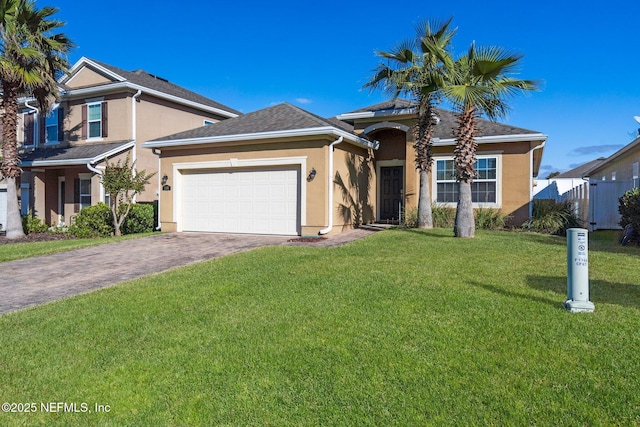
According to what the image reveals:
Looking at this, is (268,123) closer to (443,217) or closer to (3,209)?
(443,217)

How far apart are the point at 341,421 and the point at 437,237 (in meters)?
8.78

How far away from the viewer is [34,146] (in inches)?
742

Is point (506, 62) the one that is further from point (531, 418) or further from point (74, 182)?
point (74, 182)

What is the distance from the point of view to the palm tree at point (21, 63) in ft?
42.1

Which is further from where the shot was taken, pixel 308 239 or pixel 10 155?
pixel 10 155

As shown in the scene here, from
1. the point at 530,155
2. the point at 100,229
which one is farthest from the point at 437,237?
the point at 100,229

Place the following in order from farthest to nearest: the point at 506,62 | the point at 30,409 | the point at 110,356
A: the point at 506,62 → the point at 110,356 → the point at 30,409

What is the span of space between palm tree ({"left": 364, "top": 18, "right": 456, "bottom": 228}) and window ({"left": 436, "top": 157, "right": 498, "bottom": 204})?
2145 millimetres

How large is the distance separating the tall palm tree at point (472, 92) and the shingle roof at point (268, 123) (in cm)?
386

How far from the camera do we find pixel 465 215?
11078 millimetres

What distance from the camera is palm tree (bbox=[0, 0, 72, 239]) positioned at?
12820mm

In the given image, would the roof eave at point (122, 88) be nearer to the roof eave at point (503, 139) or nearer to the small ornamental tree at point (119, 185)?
the small ornamental tree at point (119, 185)

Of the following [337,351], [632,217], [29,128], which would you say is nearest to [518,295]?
[337,351]

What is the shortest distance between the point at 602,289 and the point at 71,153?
18290 millimetres
